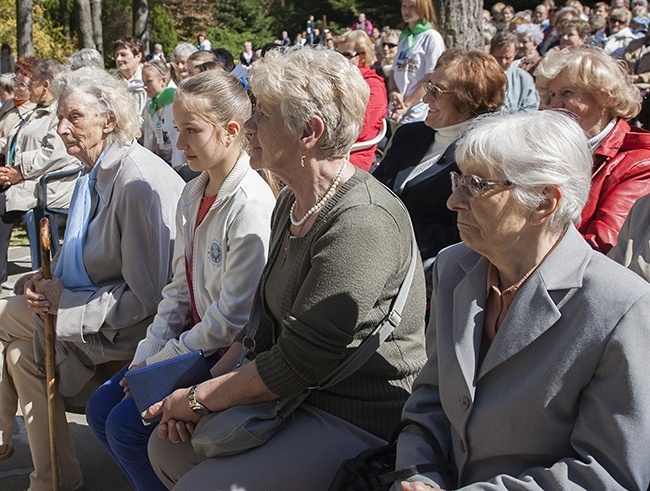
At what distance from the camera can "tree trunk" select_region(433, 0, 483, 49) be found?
23.5 ft

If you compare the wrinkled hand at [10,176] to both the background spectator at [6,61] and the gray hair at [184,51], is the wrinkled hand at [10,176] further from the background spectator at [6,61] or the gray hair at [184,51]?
the background spectator at [6,61]

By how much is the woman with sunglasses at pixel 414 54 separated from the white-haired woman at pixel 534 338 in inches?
177

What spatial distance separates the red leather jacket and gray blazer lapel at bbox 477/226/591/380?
1.04 m

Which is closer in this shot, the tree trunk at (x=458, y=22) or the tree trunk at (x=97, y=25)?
the tree trunk at (x=458, y=22)

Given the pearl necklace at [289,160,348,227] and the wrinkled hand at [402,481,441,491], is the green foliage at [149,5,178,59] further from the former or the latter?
the wrinkled hand at [402,481,441,491]

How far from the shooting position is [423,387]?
221 centimetres

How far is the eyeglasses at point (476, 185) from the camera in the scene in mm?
1947

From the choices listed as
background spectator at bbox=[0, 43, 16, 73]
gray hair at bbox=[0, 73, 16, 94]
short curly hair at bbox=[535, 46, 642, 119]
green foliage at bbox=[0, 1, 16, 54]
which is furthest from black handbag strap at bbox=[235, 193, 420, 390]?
green foliage at bbox=[0, 1, 16, 54]

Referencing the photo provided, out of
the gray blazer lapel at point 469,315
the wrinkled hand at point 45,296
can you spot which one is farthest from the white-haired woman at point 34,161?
the gray blazer lapel at point 469,315

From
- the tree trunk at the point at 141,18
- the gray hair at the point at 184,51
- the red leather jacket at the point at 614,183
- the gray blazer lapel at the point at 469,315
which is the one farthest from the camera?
the tree trunk at the point at 141,18

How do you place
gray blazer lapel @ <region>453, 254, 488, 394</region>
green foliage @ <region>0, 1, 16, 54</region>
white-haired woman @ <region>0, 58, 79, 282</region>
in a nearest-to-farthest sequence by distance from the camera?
gray blazer lapel @ <region>453, 254, 488, 394</region>
white-haired woman @ <region>0, 58, 79, 282</region>
green foliage @ <region>0, 1, 16, 54</region>

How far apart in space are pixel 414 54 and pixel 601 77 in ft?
12.0

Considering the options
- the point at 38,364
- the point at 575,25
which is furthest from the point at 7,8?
the point at 38,364

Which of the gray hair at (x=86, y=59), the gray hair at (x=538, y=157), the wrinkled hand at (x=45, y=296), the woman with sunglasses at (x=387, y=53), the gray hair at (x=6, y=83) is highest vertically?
the gray hair at (x=538, y=157)
